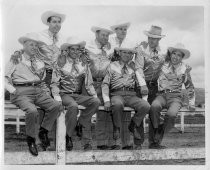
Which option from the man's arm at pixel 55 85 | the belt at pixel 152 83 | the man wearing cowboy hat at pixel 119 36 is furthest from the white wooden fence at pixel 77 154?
the man wearing cowboy hat at pixel 119 36

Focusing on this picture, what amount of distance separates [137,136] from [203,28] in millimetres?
1476

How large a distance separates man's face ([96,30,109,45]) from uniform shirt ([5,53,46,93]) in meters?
0.75

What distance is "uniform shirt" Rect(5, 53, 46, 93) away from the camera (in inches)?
185

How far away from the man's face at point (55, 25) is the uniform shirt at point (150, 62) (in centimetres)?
101

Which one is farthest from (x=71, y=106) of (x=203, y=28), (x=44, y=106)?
(x=203, y=28)

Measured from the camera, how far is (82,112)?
471 centimetres

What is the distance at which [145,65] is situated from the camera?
486 centimetres

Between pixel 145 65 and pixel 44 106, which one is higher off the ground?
pixel 145 65

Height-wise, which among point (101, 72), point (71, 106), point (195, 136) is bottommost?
point (195, 136)

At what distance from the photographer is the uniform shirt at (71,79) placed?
187 inches

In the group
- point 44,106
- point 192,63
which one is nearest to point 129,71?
point 192,63

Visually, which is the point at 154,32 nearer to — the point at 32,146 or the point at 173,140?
the point at 173,140

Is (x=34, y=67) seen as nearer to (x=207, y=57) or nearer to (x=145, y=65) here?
(x=145, y=65)

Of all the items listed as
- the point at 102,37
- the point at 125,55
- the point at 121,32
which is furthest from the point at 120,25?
the point at 125,55
